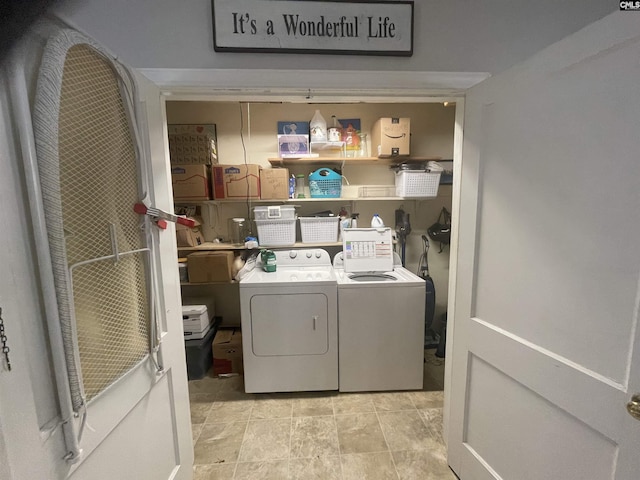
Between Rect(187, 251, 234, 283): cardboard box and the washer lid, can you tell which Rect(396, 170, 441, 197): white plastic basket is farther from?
Rect(187, 251, 234, 283): cardboard box

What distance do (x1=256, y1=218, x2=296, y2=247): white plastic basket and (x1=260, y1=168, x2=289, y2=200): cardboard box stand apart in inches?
9.3

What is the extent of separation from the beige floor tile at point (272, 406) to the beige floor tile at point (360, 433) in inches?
15.3

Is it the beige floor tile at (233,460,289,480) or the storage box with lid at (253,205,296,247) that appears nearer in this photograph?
the beige floor tile at (233,460,289,480)

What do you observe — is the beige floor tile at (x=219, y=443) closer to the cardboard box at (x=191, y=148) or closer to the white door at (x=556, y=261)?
the white door at (x=556, y=261)

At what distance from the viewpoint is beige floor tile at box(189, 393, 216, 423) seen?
1.90 m

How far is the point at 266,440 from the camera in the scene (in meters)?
1.69

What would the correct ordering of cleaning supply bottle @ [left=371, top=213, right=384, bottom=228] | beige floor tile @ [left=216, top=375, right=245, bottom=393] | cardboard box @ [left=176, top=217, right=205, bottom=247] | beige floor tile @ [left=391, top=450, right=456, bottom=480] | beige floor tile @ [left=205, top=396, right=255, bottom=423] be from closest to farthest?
beige floor tile @ [left=391, top=450, right=456, bottom=480] → beige floor tile @ [left=205, top=396, right=255, bottom=423] → beige floor tile @ [left=216, top=375, right=245, bottom=393] → cardboard box @ [left=176, top=217, right=205, bottom=247] → cleaning supply bottle @ [left=371, top=213, right=384, bottom=228]

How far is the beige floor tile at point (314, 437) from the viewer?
1.60 meters

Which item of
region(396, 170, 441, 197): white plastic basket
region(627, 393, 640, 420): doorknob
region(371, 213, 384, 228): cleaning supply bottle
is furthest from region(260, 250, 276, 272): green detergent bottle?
region(627, 393, 640, 420): doorknob

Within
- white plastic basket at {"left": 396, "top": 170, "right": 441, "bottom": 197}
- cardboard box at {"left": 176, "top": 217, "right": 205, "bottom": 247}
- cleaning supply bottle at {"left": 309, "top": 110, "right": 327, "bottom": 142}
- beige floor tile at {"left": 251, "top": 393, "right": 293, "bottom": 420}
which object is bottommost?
beige floor tile at {"left": 251, "top": 393, "right": 293, "bottom": 420}

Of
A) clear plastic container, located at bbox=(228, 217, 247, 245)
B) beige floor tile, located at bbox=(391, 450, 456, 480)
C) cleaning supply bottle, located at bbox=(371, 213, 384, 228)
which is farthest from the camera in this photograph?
clear plastic container, located at bbox=(228, 217, 247, 245)

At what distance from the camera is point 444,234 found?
2.69m

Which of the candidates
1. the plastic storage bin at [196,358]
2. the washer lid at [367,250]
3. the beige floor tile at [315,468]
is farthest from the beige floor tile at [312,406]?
the washer lid at [367,250]

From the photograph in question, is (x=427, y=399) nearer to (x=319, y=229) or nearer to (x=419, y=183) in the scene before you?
(x=319, y=229)
